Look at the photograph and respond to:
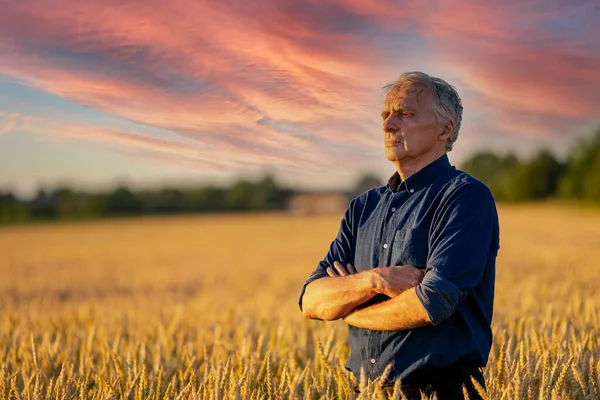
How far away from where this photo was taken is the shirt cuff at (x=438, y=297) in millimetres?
2467

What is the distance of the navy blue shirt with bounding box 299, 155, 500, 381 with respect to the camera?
2545 millimetres

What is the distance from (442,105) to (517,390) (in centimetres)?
117

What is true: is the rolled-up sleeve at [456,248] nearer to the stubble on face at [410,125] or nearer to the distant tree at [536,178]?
the stubble on face at [410,125]

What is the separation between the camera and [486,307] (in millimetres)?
Result: 2775

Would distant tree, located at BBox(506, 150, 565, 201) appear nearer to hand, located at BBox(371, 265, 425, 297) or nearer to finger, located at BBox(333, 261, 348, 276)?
finger, located at BBox(333, 261, 348, 276)

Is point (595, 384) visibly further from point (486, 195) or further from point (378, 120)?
point (378, 120)

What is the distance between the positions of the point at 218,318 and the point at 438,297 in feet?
16.1

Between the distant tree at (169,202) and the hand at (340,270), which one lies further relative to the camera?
the distant tree at (169,202)

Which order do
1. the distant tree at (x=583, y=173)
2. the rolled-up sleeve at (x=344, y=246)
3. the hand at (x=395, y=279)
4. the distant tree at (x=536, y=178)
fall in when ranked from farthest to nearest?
the distant tree at (x=536, y=178)
the distant tree at (x=583, y=173)
the rolled-up sleeve at (x=344, y=246)
the hand at (x=395, y=279)

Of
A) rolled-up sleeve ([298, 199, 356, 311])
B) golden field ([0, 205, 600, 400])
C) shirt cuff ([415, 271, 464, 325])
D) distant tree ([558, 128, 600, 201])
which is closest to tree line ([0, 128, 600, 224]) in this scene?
distant tree ([558, 128, 600, 201])

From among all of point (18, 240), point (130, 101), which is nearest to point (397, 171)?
point (130, 101)

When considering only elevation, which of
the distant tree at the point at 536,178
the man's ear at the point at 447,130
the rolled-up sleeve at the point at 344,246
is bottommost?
the rolled-up sleeve at the point at 344,246

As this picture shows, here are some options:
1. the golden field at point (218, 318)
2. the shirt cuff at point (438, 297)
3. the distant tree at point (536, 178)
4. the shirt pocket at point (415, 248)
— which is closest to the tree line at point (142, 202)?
the golden field at point (218, 318)

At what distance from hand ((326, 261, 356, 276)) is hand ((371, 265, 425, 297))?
29 centimetres
